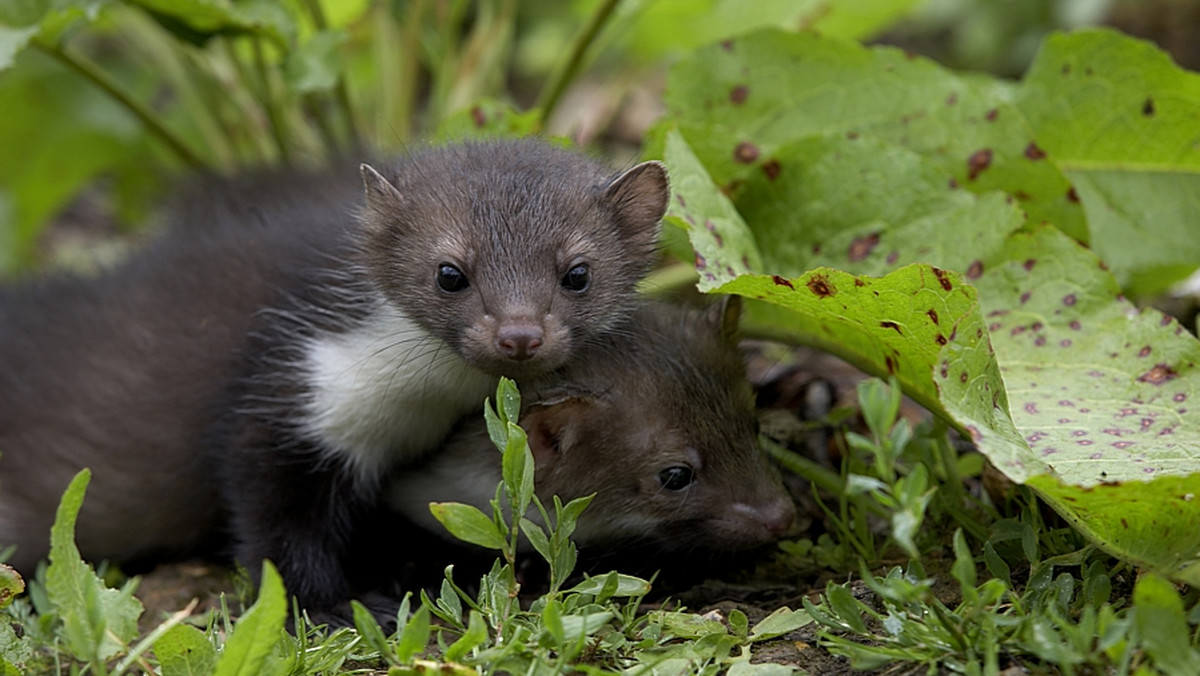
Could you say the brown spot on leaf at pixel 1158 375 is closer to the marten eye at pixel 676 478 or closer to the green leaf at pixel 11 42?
the marten eye at pixel 676 478

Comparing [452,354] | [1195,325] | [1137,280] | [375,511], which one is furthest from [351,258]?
[1195,325]

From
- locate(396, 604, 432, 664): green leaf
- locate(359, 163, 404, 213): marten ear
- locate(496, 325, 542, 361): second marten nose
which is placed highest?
locate(359, 163, 404, 213): marten ear

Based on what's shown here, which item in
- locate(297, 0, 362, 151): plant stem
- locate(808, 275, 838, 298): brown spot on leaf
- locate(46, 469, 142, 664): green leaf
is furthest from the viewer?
locate(297, 0, 362, 151): plant stem

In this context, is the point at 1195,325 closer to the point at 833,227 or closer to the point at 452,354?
the point at 833,227

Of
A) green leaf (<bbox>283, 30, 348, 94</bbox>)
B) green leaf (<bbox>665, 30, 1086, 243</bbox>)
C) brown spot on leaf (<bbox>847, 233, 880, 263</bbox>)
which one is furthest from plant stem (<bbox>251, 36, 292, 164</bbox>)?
brown spot on leaf (<bbox>847, 233, 880, 263</bbox>)

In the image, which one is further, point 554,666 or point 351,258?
point 351,258

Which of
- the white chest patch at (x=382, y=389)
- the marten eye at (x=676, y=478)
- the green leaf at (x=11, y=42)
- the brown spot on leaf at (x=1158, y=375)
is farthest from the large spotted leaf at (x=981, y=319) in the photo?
the green leaf at (x=11, y=42)

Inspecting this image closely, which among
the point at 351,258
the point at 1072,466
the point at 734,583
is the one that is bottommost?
the point at 734,583

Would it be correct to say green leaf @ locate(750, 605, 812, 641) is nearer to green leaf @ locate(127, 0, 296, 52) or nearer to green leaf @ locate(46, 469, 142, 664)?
green leaf @ locate(46, 469, 142, 664)
